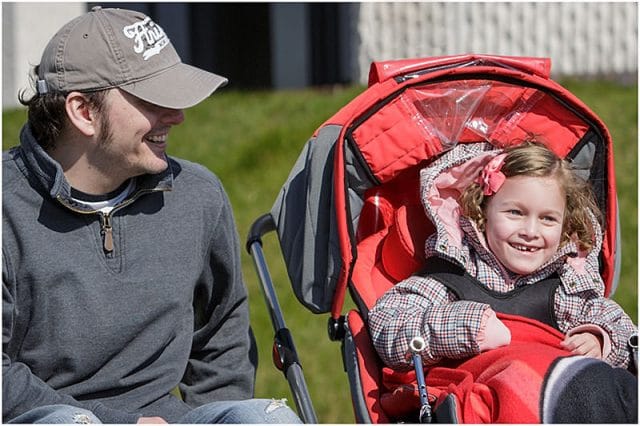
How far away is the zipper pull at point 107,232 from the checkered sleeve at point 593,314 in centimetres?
126

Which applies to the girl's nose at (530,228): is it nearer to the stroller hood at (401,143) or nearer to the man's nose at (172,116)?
the stroller hood at (401,143)

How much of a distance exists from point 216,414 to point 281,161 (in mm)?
4436

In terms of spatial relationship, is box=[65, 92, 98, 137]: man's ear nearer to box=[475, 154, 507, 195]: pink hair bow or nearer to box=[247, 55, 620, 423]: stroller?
box=[247, 55, 620, 423]: stroller

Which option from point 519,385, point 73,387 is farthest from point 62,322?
point 519,385

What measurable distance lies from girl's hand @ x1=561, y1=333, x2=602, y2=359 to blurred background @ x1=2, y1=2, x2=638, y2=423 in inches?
84.9

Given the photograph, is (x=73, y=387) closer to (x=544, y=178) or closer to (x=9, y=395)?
(x=9, y=395)

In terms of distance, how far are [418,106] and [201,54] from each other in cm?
734

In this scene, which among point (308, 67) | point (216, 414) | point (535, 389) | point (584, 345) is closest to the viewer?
point (535, 389)

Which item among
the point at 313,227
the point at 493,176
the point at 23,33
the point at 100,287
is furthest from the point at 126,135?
the point at 23,33

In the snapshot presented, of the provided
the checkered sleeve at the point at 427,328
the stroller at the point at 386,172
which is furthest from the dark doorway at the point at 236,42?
the checkered sleeve at the point at 427,328

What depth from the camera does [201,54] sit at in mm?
10461

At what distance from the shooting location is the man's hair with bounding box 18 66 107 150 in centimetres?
287

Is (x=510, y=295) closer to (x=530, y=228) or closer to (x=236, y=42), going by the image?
(x=530, y=228)

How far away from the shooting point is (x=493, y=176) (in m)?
3.17
